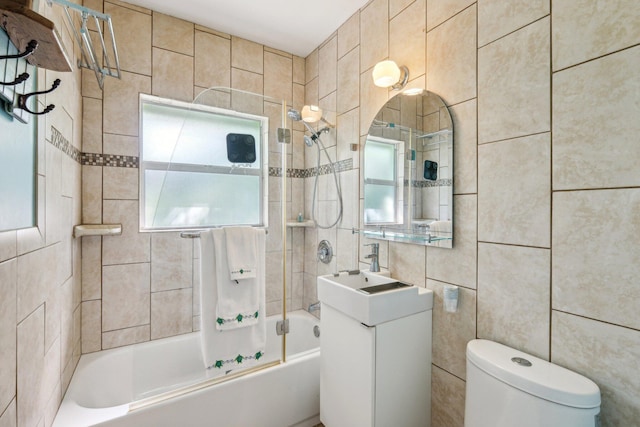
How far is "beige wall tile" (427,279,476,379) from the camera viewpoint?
4.35 ft

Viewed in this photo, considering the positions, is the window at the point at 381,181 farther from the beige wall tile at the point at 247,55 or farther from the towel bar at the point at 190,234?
the beige wall tile at the point at 247,55

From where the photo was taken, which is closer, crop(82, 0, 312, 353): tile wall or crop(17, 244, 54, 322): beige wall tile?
crop(17, 244, 54, 322): beige wall tile

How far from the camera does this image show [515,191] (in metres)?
1.15

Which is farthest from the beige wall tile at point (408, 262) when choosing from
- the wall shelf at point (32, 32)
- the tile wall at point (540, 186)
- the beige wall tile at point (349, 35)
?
the wall shelf at point (32, 32)

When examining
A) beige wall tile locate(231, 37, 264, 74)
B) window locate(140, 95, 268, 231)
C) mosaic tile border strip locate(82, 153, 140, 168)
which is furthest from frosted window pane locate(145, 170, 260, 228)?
beige wall tile locate(231, 37, 264, 74)

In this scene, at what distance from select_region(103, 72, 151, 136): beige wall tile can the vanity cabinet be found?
1.84 meters

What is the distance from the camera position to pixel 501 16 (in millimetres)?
1200

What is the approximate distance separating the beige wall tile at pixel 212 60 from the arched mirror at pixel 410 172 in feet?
4.30

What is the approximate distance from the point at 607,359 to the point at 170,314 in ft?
7.43

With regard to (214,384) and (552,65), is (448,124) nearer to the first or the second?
(552,65)

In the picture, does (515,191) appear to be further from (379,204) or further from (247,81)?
(247,81)

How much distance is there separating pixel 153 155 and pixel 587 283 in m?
2.41

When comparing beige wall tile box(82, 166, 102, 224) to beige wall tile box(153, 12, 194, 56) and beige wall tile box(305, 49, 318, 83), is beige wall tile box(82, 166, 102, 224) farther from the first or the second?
beige wall tile box(305, 49, 318, 83)

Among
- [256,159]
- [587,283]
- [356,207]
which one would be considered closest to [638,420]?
[587,283]
